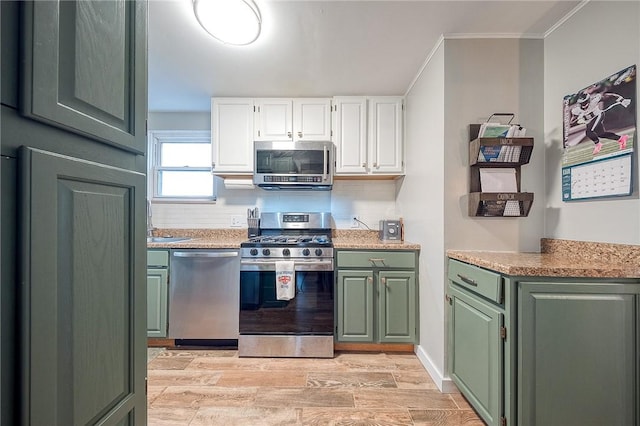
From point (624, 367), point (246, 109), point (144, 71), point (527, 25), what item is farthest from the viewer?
point (246, 109)

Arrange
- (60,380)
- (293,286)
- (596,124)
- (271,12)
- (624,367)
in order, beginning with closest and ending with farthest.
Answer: (60,380), (624,367), (596,124), (271,12), (293,286)

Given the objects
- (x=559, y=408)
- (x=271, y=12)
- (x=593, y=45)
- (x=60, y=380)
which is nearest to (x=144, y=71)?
(x=60, y=380)

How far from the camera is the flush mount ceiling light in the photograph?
1.56 meters

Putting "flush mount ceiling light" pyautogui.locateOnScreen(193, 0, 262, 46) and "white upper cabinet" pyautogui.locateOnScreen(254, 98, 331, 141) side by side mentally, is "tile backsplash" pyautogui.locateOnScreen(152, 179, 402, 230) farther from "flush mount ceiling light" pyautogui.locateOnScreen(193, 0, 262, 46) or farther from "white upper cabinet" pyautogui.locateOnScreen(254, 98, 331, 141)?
"flush mount ceiling light" pyautogui.locateOnScreen(193, 0, 262, 46)

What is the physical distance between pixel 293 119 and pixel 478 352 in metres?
2.33

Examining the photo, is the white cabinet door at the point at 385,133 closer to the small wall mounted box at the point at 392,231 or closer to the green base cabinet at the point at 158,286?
the small wall mounted box at the point at 392,231

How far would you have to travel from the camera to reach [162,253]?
96.7 inches

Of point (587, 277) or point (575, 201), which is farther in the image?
point (575, 201)

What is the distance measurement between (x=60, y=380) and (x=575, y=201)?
2.31 meters

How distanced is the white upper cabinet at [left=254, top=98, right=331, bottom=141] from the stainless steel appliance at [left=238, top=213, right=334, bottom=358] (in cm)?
107

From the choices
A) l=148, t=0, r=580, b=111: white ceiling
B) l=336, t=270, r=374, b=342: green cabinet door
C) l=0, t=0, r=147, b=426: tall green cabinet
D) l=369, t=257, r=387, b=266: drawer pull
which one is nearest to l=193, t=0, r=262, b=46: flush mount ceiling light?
l=148, t=0, r=580, b=111: white ceiling

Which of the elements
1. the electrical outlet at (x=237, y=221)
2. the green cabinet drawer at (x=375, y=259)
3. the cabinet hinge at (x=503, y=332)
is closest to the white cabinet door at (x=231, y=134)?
the electrical outlet at (x=237, y=221)

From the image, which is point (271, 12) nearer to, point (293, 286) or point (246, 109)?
point (246, 109)

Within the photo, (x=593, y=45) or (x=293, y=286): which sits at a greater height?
(x=593, y=45)
